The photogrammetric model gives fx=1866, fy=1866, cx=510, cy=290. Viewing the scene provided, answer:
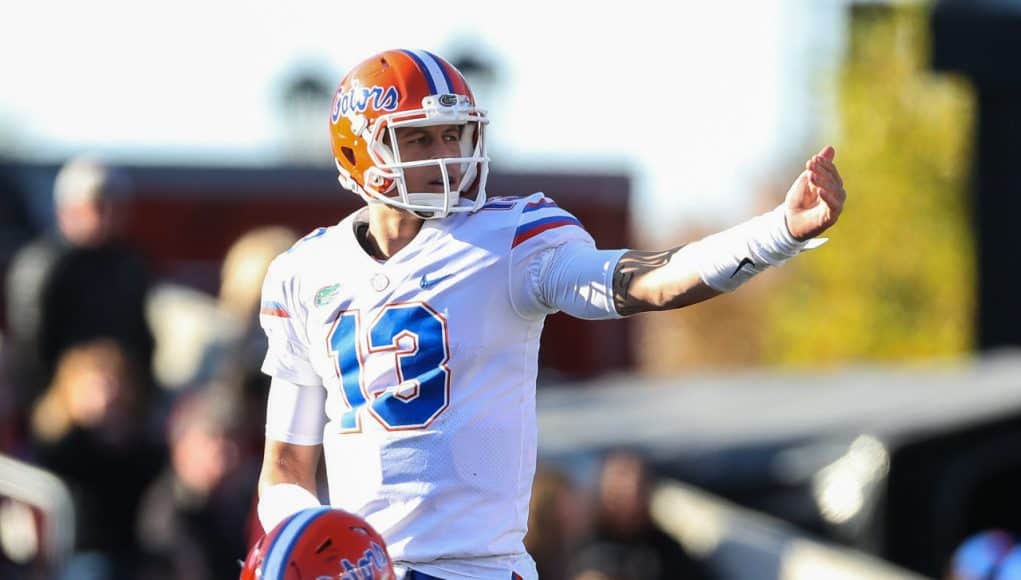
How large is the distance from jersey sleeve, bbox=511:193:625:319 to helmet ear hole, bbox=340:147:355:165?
0.48 m

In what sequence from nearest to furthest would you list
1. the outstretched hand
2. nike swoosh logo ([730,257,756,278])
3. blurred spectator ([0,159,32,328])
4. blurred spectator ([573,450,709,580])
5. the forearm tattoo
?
the outstretched hand < nike swoosh logo ([730,257,756,278]) < the forearm tattoo < blurred spectator ([573,450,709,580]) < blurred spectator ([0,159,32,328])

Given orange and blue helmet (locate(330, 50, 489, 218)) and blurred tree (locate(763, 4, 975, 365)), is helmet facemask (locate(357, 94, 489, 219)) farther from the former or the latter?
blurred tree (locate(763, 4, 975, 365))

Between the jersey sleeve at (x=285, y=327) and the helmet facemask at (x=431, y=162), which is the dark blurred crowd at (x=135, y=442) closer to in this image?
the jersey sleeve at (x=285, y=327)

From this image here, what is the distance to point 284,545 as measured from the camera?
14.5 ft

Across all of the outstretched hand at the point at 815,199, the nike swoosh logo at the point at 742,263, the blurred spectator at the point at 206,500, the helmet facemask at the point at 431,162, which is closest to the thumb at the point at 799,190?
the outstretched hand at the point at 815,199

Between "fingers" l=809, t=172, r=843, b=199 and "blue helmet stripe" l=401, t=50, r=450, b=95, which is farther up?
"blue helmet stripe" l=401, t=50, r=450, b=95

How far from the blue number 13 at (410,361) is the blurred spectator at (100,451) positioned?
4505mm

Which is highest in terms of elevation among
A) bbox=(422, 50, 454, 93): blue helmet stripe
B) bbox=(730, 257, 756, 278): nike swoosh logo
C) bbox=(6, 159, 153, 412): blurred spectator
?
bbox=(422, 50, 454, 93): blue helmet stripe

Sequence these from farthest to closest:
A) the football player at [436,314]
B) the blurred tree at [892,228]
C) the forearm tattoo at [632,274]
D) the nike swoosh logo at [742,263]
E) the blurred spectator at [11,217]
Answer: the blurred tree at [892,228] < the blurred spectator at [11,217] < the football player at [436,314] < the forearm tattoo at [632,274] < the nike swoosh logo at [742,263]

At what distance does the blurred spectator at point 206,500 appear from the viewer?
28.3ft

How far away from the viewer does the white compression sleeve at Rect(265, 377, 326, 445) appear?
498 centimetres

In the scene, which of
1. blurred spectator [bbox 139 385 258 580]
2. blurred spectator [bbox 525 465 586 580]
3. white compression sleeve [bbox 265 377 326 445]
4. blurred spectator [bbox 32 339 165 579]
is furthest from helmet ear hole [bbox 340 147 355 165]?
blurred spectator [bbox 525 465 586 580]

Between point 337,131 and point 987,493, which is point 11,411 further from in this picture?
point 987,493

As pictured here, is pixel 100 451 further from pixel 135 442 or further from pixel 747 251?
pixel 747 251
